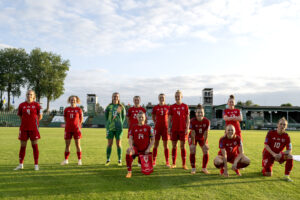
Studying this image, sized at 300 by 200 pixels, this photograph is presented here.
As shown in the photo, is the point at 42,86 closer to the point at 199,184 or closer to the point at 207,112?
the point at 207,112

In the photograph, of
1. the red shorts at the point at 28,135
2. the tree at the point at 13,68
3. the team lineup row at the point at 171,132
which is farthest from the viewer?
the tree at the point at 13,68

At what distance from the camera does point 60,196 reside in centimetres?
402

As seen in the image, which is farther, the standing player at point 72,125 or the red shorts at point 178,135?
the standing player at point 72,125

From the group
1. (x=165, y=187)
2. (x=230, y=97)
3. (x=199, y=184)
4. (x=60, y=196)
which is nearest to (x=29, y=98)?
(x=60, y=196)

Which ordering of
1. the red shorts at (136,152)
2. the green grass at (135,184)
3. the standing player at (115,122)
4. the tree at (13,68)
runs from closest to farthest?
1. the green grass at (135,184)
2. the red shorts at (136,152)
3. the standing player at (115,122)
4. the tree at (13,68)

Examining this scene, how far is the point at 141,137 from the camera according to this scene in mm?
5938

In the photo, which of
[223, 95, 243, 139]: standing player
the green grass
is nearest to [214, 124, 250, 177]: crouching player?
the green grass

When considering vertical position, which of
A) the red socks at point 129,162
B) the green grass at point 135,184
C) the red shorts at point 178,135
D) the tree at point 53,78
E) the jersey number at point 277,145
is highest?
the tree at point 53,78

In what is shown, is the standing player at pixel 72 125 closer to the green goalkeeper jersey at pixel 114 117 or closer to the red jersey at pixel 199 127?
the green goalkeeper jersey at pixel 114 117

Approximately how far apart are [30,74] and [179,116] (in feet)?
183

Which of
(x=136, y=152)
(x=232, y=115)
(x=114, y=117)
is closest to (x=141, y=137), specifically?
(x=136, y=152)

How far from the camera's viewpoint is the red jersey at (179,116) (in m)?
6.42

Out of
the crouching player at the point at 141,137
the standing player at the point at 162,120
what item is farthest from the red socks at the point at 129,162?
the standing player at the point at 162,120

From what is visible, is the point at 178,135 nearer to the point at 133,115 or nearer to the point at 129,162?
the point at 133,115
